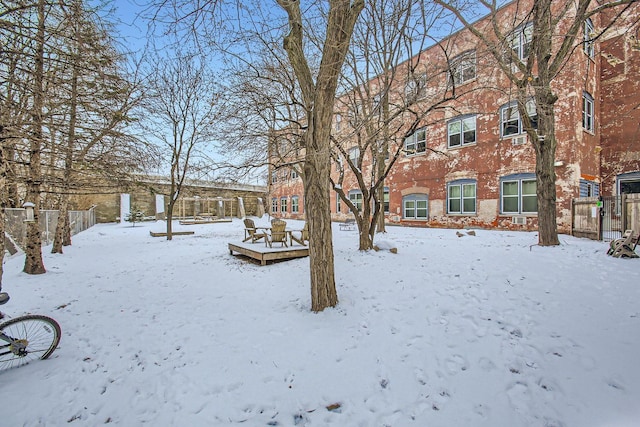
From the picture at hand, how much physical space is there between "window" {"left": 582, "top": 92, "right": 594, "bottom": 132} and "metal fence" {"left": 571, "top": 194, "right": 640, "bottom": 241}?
3543mm

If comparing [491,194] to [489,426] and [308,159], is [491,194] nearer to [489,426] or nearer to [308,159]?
[308,159]

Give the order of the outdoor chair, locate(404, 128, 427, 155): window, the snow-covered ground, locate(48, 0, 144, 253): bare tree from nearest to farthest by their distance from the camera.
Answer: the snow-covered ground
locate(48, 0, 144, 253): bare tree
the outdoor chair
locate(404, 128, 427, 155): window

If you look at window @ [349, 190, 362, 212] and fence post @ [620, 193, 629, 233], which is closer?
fence post @ [620, 193, 629, 233]

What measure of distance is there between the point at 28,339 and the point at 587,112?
18017 millimetres

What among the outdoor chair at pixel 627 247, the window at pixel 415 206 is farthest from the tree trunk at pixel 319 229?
the window at pixel 415 206

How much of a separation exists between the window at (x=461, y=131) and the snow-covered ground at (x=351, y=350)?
8.80 m

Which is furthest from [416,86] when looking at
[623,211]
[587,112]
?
[587,112]

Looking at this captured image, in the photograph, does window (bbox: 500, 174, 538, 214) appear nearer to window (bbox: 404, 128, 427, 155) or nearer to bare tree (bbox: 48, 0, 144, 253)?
window (bbox: 404, 128, 427, 155)

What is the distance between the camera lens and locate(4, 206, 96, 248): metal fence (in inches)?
→ 333

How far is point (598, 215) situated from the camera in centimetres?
864

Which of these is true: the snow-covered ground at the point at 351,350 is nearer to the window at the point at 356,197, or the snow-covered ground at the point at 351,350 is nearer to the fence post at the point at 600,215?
the fence post at the point at 600,215

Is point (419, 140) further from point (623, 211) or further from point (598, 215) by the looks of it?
point (623, 211)

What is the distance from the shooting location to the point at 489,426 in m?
2.26

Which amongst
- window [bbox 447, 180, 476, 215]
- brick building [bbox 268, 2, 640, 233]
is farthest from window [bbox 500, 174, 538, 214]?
window [bbox 447, 180, 476, 215]
